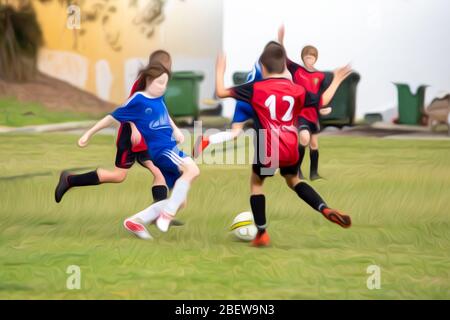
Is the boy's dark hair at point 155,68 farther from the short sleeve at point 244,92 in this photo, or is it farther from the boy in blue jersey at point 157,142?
the short sleeve at point 244,92

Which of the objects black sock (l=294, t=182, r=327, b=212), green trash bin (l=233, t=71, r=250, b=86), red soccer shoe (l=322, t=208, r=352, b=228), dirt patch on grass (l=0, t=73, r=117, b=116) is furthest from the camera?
dirt patch on grass (l=0, t=73, r=117, b=116)

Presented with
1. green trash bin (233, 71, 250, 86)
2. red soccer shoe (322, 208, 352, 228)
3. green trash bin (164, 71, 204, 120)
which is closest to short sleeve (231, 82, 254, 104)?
red soccer shoe (322, 208, 352, 228)

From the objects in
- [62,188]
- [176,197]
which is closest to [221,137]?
[176,197]

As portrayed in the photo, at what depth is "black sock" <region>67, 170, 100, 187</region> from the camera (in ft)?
22.8

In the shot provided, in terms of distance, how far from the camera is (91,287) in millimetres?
5703

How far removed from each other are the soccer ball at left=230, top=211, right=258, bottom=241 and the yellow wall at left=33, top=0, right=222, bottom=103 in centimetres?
565

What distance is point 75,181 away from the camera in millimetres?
7043

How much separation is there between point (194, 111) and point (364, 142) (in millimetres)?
2610

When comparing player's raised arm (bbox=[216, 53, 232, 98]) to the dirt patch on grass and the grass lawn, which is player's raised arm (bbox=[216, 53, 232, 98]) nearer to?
the dirt patch on grass

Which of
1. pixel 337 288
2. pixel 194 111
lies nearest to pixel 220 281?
pixel 337 288

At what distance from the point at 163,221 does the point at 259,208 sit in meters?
0.82

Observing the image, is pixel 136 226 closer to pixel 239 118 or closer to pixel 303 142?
pixel 239 118

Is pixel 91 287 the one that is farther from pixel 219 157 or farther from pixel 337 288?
pixel 219 157

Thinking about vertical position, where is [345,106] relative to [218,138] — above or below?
below
